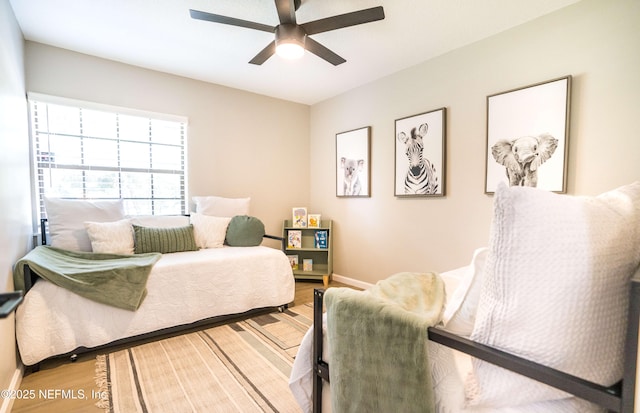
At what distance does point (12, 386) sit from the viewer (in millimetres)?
1652

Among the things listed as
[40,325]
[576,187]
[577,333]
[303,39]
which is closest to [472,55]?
[576,187]

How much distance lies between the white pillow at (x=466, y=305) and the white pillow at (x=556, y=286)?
121 mm

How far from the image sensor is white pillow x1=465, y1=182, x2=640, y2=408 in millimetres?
707

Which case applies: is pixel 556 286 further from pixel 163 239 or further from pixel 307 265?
pixel 307 265

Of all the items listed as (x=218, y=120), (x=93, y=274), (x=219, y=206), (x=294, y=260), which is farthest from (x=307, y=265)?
(x=93, y=274)

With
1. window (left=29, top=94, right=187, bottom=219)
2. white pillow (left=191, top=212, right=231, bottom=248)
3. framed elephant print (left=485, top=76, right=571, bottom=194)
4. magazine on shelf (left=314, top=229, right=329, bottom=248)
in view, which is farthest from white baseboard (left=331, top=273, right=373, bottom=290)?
window (left=29, top=94, right=187, bottom=219)

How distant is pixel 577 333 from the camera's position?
70 cm

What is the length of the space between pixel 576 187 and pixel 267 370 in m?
2.47

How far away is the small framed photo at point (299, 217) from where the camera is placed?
13.5 ft

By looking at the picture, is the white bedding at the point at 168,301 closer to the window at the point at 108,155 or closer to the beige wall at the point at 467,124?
the window at the point at 108,155

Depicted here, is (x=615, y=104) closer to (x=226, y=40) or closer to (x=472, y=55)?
(x=472, y=55)

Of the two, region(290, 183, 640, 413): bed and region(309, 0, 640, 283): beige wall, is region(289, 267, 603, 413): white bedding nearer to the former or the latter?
region(290, 183, 640, 413): bed

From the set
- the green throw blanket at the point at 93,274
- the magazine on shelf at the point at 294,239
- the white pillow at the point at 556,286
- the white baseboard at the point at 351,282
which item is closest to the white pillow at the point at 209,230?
the green throw blanket at the point at 93,274

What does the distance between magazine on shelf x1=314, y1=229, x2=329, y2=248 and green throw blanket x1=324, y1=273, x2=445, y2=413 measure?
2727 mm
